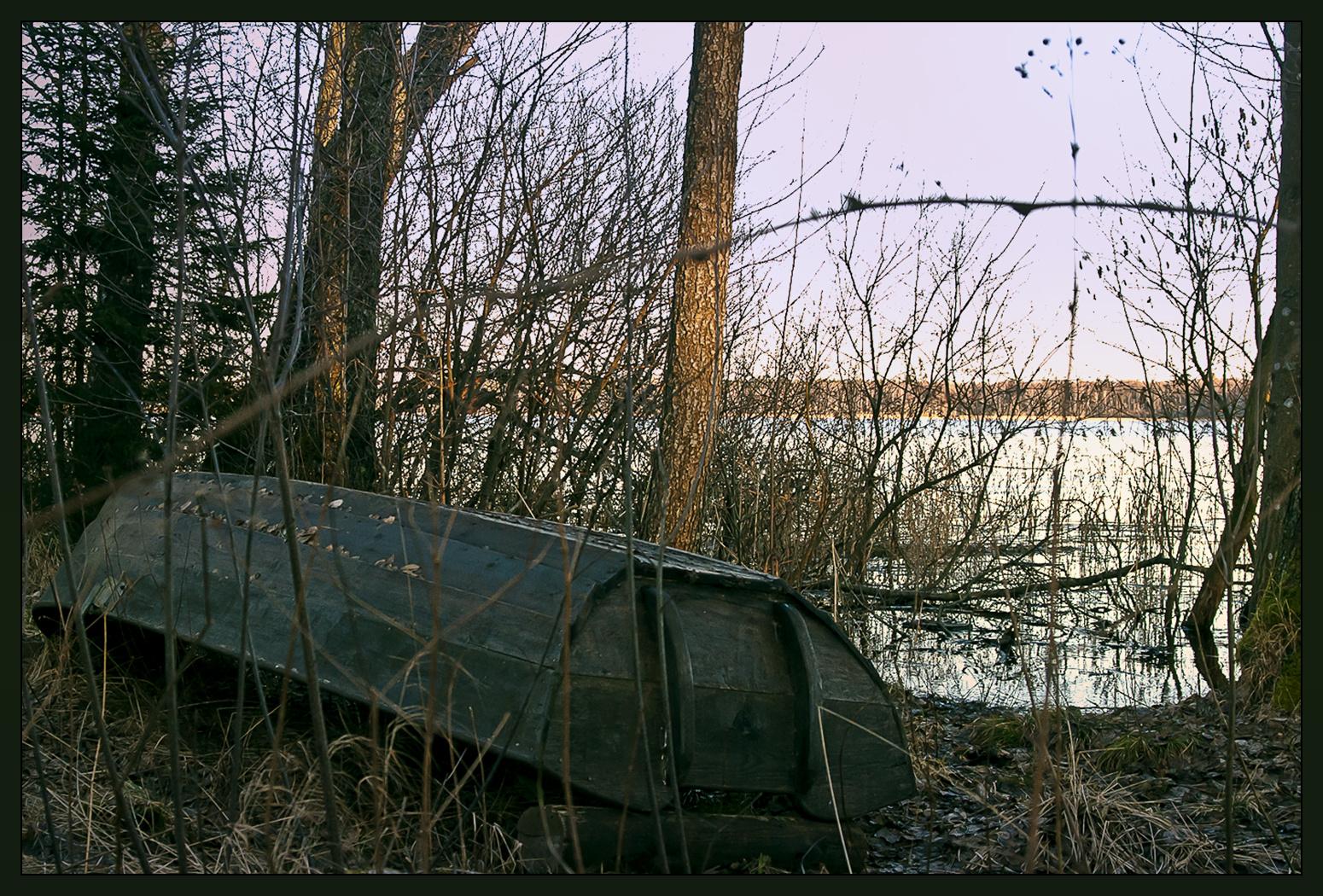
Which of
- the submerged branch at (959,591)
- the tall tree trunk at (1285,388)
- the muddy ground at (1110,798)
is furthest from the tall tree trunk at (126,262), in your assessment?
the tall tree trunk at (1285,388)

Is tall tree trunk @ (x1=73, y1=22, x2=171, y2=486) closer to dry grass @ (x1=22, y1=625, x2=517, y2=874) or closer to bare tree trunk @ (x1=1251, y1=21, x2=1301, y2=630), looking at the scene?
dry grass @ (x1=22, y1=625, x2=517, y2=874)

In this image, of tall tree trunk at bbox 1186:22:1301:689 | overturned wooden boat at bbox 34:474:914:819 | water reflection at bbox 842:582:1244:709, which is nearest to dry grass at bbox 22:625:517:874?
overturned wooden boat at bbox 34:474:914:819

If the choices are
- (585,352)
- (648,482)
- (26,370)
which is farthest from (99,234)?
(648,482)

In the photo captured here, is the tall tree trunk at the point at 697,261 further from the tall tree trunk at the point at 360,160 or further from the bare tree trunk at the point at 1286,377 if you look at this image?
the bare tree trunk at the point at 1286,377

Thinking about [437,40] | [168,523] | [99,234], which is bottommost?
[168,523]

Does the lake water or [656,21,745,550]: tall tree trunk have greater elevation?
Result: [656,21,745,550]: tall tree trunk

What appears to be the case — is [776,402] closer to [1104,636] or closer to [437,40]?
[1104,636]

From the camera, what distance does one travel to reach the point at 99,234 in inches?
281

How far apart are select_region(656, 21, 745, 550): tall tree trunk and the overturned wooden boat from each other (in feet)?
7.59

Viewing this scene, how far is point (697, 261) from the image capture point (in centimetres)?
577

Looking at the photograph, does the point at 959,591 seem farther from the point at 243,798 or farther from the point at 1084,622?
the point at 243,798

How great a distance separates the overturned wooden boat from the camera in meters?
2.70

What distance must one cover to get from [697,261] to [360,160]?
225cm

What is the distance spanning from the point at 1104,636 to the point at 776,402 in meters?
3.18
